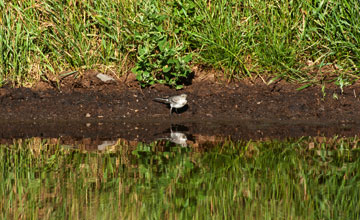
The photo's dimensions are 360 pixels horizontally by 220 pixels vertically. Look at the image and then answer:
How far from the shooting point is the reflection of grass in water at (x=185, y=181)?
4445 millimetres

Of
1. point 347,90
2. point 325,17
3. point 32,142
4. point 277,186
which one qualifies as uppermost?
point 325,17

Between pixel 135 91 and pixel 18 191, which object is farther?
pixel 135 91

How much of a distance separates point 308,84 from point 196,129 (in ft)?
6.70

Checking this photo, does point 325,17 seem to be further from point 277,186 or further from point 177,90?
point 277,186

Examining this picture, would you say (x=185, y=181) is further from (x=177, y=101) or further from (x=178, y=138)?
(x=177, y=101)

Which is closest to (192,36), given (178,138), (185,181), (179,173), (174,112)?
(174,112)

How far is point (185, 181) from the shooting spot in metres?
5.14

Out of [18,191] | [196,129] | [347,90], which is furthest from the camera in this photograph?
[347,90]

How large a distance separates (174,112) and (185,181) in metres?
3.13

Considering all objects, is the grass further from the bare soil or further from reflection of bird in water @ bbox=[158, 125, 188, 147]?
reflection of bird in water @ bbox=[158, 125, 188, 147]

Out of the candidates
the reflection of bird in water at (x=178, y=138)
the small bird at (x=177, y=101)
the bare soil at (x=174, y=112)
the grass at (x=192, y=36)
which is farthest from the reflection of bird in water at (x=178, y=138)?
the grass at (x=192, y=36)

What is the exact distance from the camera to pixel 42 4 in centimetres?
900

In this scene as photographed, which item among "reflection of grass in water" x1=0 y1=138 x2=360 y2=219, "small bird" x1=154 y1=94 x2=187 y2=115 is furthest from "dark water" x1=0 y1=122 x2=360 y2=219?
"small bird" x1=154 y1=94 x2=187 y2=115

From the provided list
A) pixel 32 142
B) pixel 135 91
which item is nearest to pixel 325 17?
pixel 135 91
